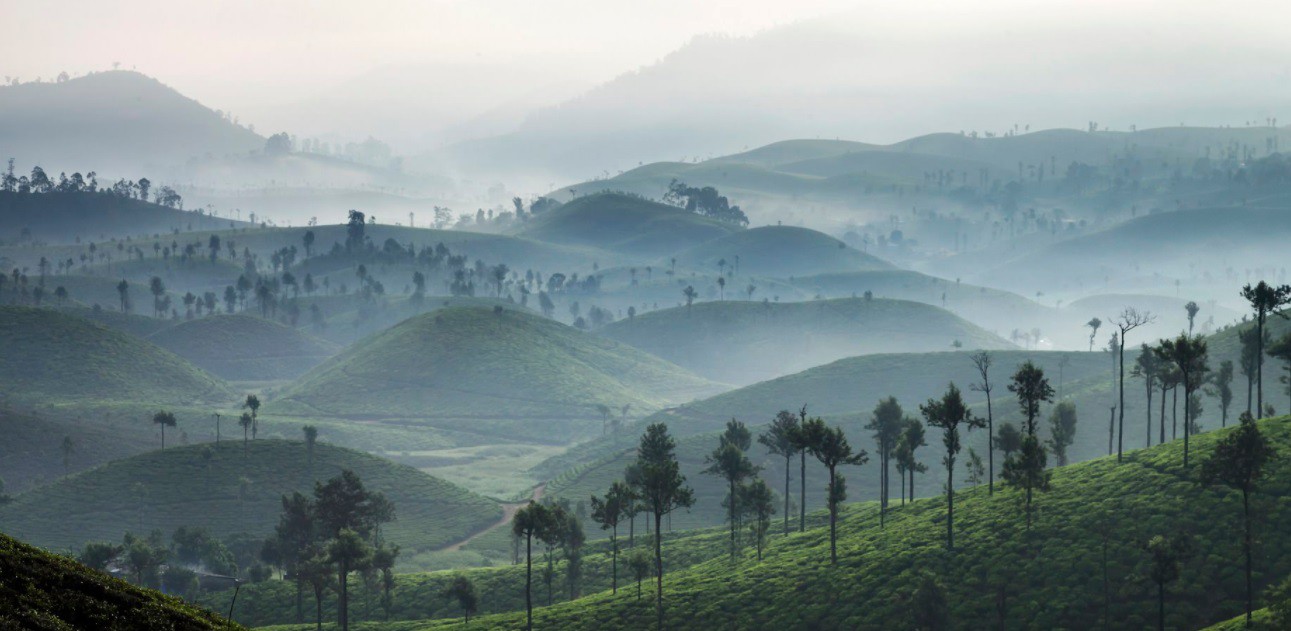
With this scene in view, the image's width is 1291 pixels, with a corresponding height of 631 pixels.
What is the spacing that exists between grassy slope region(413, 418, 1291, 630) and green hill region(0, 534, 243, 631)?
2850 inches

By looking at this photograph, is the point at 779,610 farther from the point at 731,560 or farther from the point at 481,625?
the point at 481,625

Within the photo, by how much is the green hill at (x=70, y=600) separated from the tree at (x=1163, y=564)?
269 feet

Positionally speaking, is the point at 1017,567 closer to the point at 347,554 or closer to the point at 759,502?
the point at 759,502

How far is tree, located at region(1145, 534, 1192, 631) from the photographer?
107312 mm

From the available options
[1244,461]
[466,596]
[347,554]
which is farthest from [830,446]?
[347,554]

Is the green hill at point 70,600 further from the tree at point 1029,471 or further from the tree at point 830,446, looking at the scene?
the tree at point 1029,471

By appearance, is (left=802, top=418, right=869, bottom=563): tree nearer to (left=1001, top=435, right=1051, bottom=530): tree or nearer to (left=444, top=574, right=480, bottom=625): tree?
(left=1001, top=435, right=1051, bottom=530): tree

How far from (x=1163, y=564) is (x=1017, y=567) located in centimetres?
1824

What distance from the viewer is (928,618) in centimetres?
11788

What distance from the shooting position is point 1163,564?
108 m

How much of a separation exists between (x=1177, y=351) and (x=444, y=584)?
104m

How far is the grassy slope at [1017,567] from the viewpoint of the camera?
113 metres

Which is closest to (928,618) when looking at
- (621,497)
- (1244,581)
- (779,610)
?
(779,610)

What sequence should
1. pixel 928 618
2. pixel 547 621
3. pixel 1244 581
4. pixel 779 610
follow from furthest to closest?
pixel 547 621
pixel 779 610
pixel 928 618
pixel 1244 581
